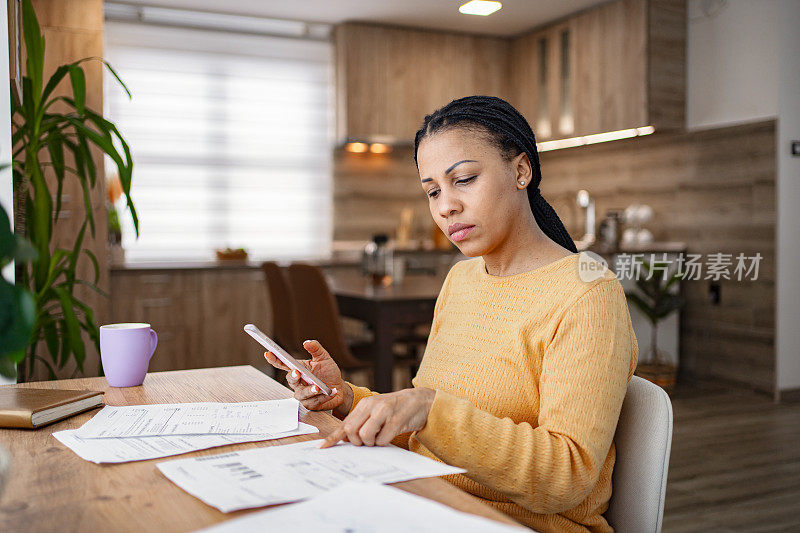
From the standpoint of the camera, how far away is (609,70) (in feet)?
17.6

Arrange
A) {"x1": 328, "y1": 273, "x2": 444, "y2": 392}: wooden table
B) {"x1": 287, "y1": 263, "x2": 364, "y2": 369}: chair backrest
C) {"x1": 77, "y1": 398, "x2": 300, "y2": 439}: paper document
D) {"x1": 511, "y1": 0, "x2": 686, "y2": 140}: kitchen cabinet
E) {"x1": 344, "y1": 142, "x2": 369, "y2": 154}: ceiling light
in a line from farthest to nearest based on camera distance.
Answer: {"x1": 344, "y1": 142, "x2": 369, "y2": 154}: ceiling light < {"x1": 511, "y1": 0, "x2": 686, "y2": 140}: kitchen cabinet < {"x1": 287, "y1": 263, "x2": 364, "y2": 369}: chair backrest < {"x1": 328, "y1": 273, "x2": 444, "y2": 392}: wooden table < {"x1": 77, "y1": 398, "x2": 300, "y2": 439}: paper document

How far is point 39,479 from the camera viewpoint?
823mm

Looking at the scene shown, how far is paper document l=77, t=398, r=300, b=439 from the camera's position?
1006 mm

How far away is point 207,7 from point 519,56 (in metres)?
2.60

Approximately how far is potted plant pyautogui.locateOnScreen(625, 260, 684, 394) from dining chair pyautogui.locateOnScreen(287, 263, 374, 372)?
2212 millimetres

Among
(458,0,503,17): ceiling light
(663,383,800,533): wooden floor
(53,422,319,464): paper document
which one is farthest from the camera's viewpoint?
(458,0,503,17): ceiling light

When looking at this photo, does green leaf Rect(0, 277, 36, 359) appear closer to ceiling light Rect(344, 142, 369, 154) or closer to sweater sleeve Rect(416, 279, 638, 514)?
sweater sleeve Rect(416, 279, 638, 514)

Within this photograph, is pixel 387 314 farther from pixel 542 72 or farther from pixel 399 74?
pixel 542 72

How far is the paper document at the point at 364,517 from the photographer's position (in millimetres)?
636

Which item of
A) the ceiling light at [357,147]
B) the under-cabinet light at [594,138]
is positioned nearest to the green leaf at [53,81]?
the ceiling light at [357,147]

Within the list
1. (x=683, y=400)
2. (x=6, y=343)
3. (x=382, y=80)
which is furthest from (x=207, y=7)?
(x=6, y=343)

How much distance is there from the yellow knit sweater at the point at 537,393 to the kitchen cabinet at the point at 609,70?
427 cm

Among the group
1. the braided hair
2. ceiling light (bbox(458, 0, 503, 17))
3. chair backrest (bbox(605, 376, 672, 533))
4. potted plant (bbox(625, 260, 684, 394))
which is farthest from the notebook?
potted plant (bbox(625, 260, 684, 394))

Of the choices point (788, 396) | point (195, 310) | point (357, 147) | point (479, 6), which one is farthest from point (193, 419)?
point (357, 147)
